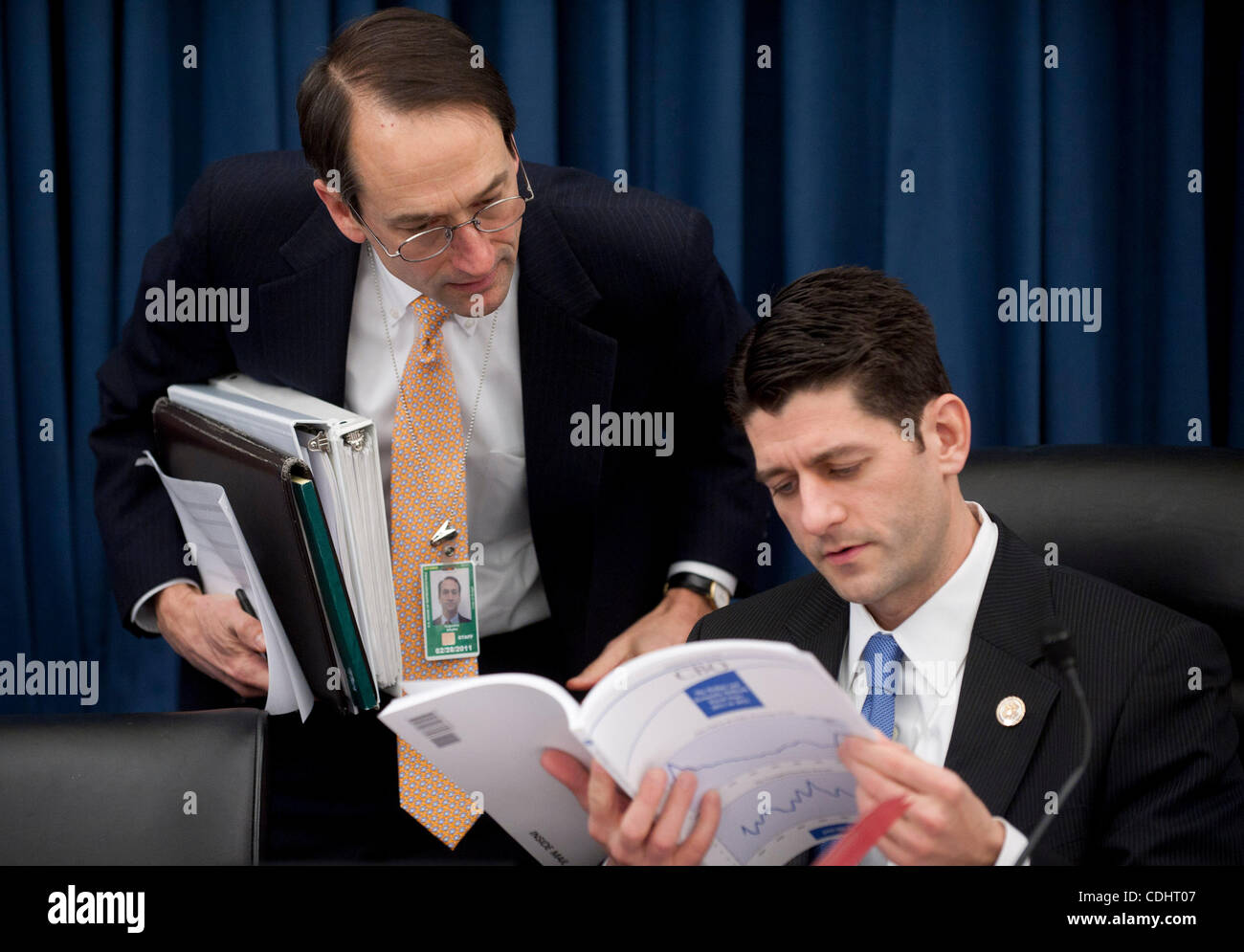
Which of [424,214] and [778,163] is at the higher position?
[778,163]

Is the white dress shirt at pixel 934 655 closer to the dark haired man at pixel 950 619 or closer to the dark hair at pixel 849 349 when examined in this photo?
the dark haired man at pixel 950 619

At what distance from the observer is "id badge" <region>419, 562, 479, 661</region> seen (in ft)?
5.98

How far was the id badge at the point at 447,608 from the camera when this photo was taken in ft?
5.98

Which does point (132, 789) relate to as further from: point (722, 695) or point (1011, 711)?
point (1011, 711)

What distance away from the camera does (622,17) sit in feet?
7.75

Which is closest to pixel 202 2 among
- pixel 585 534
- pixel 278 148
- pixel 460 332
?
Answer: pixel 278 148

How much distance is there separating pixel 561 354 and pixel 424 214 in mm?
350

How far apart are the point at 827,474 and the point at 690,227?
59cm

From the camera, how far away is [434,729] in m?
1.15

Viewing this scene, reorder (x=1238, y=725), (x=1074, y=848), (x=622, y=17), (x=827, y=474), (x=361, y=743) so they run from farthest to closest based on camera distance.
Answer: (x=622, y=17) < (x=361, y=743) < (x=1238, y=725) < (x=827, y=474) < (x=1074, y=848)

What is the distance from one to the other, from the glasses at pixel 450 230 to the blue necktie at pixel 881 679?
713 mm

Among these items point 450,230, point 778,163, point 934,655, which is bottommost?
point 934,655

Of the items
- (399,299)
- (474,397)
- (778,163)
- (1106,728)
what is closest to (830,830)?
(1106,728)
